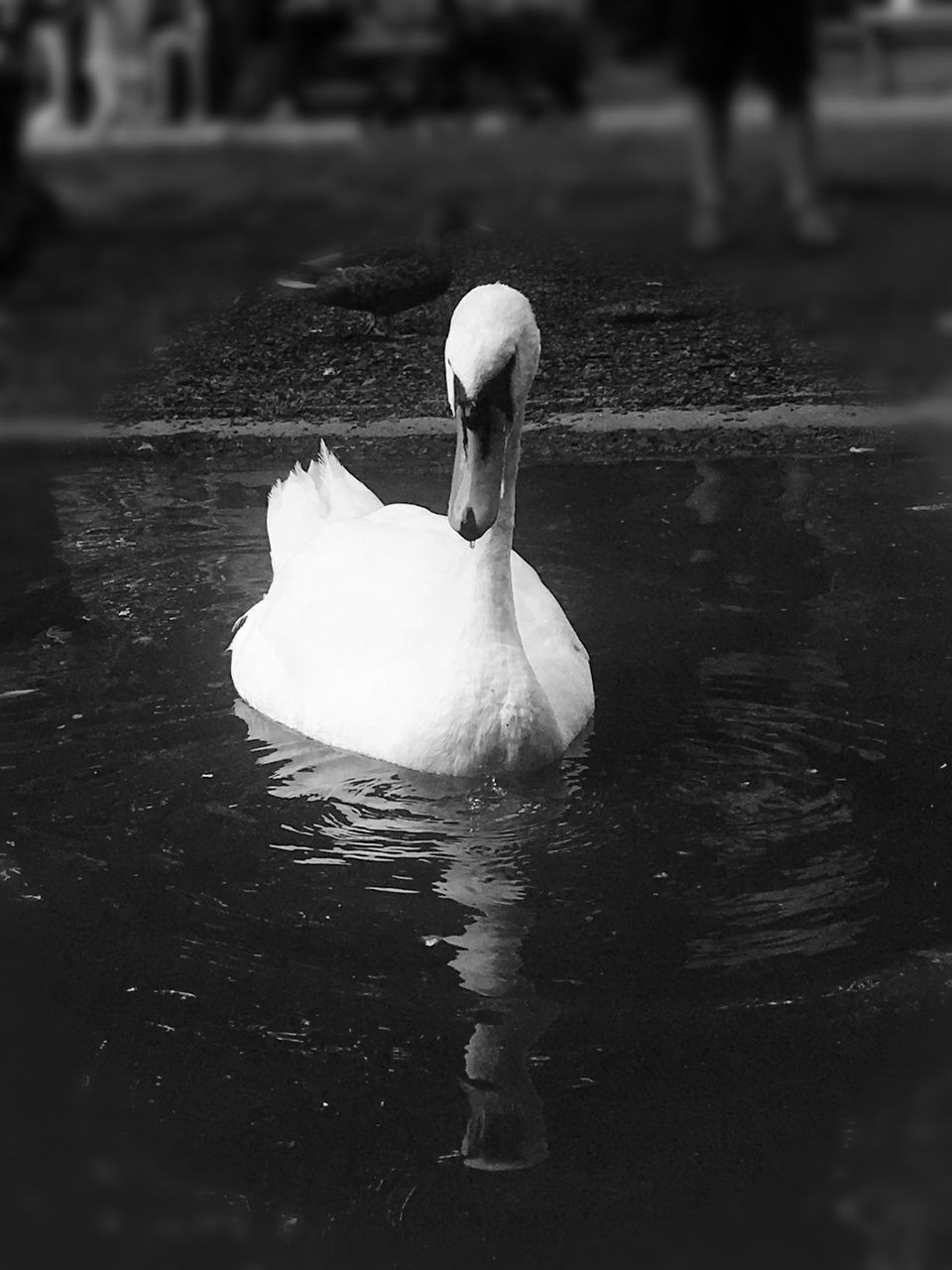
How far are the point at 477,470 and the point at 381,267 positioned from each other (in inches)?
142

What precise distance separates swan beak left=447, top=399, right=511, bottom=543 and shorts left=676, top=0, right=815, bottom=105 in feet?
14.2

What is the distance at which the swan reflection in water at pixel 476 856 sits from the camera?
3.45m

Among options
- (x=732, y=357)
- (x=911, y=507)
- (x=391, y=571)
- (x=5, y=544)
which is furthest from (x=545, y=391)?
(x=5, y=544)

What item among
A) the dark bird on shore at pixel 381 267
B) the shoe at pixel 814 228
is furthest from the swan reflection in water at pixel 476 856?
the shoe at pixel 814 228

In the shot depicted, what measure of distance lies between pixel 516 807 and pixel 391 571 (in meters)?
1.29

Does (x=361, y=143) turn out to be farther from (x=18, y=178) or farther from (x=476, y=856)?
(x=476, y=856)

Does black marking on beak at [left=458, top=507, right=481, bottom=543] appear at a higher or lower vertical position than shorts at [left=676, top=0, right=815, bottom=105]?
lower

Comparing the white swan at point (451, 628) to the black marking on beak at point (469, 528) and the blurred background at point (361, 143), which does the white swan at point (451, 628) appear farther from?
the blurred background at point (361, 143)

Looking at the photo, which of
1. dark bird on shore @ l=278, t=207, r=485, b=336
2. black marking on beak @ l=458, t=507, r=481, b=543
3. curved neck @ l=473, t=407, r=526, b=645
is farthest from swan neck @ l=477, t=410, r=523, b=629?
dark bird on shore @ l=278, t=207, r=485, b=336

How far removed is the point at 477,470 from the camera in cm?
496

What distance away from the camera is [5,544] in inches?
27.7

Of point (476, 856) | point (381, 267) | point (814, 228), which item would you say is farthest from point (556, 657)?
point (814, 228)

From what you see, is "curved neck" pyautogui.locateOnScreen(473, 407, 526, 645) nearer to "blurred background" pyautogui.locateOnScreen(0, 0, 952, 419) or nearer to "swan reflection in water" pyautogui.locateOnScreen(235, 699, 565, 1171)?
"swan reflection in water" pyautogui.locateOnScreen(235, 699, 565, 1171)

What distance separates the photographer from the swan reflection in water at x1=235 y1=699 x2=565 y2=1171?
345 cm
